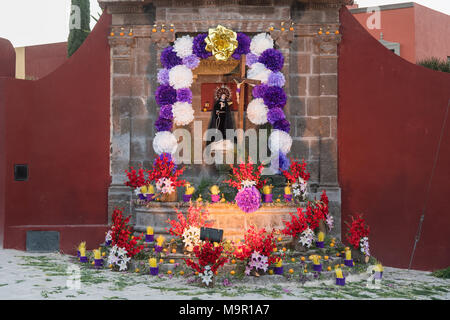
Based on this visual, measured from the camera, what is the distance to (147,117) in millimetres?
10750

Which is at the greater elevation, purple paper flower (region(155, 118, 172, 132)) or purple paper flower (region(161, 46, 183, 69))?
purple paper flower (region(161, 46, 183, 69))

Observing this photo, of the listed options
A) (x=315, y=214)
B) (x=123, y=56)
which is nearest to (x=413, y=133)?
(x=315, y=214)

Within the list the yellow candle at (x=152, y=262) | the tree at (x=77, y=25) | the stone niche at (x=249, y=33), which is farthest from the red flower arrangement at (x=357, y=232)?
the tree at (x=77, y=25)

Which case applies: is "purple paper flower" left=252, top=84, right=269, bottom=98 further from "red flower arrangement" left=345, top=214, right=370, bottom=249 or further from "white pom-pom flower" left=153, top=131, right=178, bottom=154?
"red flower arrangement" left=345, top=214, right=370, bottom=249

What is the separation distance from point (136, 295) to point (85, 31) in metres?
9.55

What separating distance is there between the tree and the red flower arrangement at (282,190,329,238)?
26.7ft

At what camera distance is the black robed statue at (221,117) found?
10.7 meters

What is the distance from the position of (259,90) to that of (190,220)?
292 centimetres

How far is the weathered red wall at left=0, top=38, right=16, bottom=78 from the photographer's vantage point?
11273mm

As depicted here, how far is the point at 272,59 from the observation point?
10.2 meters

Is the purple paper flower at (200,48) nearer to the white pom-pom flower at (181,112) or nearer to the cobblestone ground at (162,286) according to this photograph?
the white pom-pom flower at (181,112)

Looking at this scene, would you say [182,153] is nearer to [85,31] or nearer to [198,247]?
[198,247]

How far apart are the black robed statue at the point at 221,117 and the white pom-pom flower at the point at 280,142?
94 cm

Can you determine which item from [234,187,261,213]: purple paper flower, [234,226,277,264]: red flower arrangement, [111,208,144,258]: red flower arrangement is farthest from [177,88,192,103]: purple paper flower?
[234,226,277,264]: red flower arrangement
